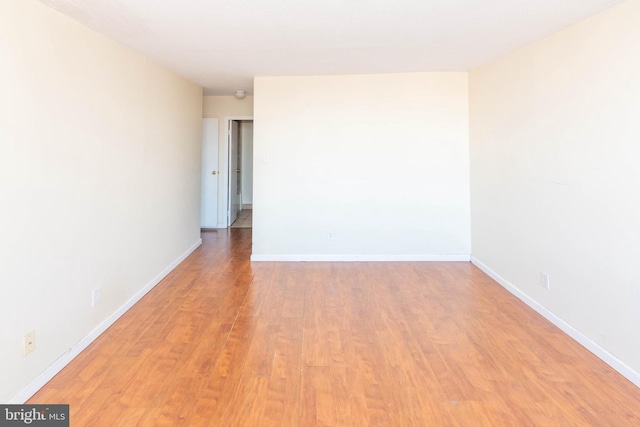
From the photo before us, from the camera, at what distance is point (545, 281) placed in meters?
2.76

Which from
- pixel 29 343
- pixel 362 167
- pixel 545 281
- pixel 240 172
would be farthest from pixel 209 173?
pixel 545 281

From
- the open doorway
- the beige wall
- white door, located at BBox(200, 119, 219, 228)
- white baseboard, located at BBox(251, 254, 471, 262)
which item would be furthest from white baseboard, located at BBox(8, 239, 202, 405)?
the open doorway

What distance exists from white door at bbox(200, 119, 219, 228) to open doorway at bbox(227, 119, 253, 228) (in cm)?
25

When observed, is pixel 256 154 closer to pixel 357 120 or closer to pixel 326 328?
pixel 357 120

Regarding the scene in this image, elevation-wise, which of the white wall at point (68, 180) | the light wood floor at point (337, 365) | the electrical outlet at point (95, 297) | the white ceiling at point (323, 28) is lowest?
the light wood floor at point (337, 365)

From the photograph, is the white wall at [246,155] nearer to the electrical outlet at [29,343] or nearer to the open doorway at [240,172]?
the open doorway at [240,172]

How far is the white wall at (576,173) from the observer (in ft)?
6.57

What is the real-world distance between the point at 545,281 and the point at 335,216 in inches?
89.8

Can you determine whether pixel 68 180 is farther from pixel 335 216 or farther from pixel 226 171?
pixel 226 171

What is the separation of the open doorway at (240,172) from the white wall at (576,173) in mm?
4371

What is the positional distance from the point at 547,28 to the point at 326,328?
2.72 m

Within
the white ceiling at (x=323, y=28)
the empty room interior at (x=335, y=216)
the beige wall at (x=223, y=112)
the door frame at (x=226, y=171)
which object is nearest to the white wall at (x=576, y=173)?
the empty room interior at (x=335, y=216)

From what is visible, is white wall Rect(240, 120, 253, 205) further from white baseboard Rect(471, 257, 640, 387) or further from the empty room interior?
white baseboard Rect(471, 257, 640, 387)

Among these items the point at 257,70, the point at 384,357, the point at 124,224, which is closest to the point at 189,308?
the point at 124,224
